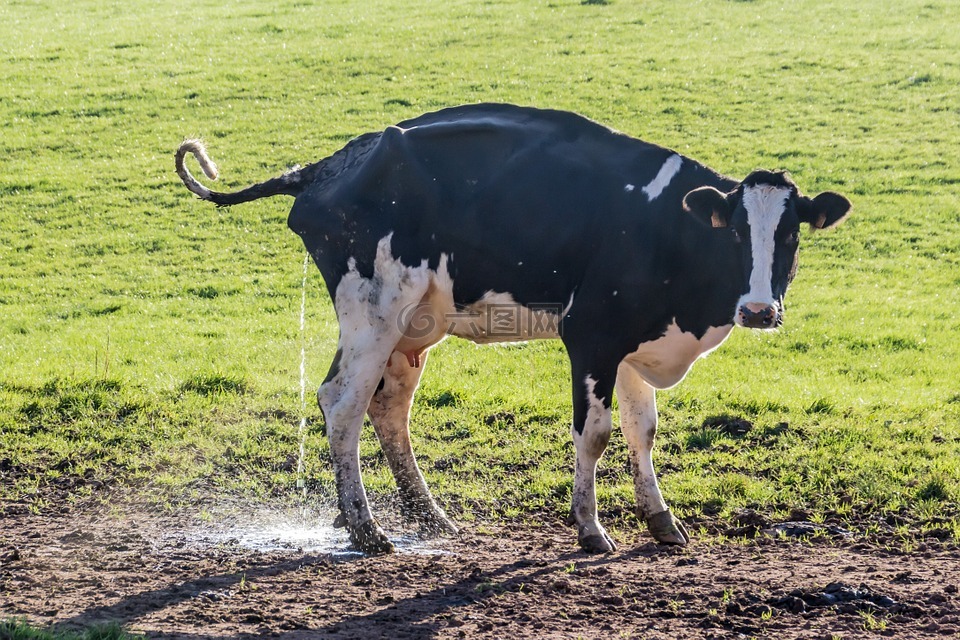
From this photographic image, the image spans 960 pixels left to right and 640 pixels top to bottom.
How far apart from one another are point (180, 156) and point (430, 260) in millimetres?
2390

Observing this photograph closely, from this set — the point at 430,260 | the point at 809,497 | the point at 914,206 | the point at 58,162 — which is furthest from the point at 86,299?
the point at 914,206

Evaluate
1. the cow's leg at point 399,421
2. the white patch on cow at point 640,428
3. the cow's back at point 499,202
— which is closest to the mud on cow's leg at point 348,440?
the cow's leg at point 399,421

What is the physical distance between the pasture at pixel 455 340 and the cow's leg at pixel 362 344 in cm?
102

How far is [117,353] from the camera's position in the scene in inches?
545

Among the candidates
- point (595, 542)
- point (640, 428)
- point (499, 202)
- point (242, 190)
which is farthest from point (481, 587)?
point (242, 190)

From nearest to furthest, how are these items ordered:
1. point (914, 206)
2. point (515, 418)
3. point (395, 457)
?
1. point (395, 457)
2. point (515, 418)
3. point (914, 206)

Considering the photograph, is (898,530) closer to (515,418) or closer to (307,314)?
(515,418)

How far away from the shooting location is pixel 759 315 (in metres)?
7.62

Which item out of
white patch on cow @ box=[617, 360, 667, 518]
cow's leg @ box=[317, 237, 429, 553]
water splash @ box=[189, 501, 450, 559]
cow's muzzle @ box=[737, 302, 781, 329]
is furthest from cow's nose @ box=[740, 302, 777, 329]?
water splash @ box=[189, 501, 450, 559]

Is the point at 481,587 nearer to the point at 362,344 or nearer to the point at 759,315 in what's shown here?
the point at 362,344

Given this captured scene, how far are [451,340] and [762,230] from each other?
770 centimetres

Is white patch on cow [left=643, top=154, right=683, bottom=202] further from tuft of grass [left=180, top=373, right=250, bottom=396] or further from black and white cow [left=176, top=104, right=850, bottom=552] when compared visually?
tuft of grass [left=180, top=373, right=250, bottom=396]

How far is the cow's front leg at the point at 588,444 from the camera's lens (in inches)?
336

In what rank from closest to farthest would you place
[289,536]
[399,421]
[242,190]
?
1. [289,536]
2. [399,421]
3. [242,190]
